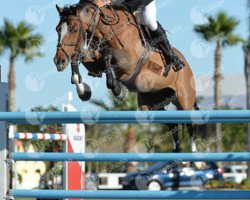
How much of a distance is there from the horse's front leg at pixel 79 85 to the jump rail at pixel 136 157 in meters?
2.39

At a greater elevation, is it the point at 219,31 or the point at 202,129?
→ the point at 219,31

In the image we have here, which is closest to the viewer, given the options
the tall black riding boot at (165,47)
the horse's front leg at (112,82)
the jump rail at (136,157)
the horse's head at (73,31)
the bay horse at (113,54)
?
the jump rail at (136,157)

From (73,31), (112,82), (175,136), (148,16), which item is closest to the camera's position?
(73,31)

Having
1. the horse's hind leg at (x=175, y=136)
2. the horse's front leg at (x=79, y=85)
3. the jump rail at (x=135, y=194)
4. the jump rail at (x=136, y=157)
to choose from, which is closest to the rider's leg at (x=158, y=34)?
the horse's hind leg at (x=175, y=136)

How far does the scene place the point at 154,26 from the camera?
805cm

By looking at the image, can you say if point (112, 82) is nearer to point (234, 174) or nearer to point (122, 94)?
point (122, 94)

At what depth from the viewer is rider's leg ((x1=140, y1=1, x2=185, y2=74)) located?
26.3 ft

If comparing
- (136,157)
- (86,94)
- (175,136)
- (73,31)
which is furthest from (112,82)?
(136,157)

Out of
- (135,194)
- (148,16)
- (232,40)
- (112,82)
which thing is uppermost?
(232,40)

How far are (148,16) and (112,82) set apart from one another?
111 centimetres

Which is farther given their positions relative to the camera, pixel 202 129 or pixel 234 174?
pixel 234 174

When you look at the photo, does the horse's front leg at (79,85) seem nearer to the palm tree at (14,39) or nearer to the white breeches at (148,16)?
the white breeches at (148,16)

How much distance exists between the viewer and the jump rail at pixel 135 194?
392 cm

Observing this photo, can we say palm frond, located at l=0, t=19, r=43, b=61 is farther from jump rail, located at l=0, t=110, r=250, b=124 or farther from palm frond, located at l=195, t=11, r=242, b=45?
jump rail, located at l=0, t=110, r=250, b=124
